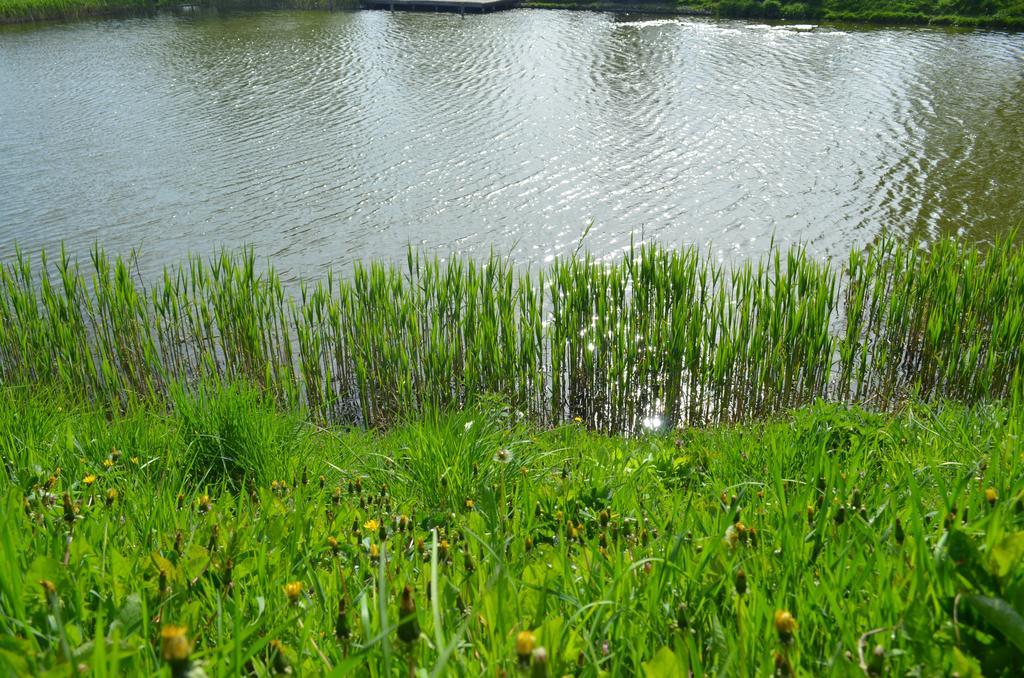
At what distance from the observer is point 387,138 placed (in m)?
13.8

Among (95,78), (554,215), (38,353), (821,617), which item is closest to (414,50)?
(95,78)

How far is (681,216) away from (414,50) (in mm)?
12941

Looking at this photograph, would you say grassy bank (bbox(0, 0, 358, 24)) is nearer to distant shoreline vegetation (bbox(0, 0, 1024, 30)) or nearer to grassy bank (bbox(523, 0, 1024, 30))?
distant shoreline vegetation (bbox(0, 0, 1024, 30))

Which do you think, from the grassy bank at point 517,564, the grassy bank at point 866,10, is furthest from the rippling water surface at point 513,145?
the grassy bank at point 517,564

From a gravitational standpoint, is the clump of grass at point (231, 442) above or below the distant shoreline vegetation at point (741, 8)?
below

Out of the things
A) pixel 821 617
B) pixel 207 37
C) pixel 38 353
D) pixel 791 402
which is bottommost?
pixel 791 402

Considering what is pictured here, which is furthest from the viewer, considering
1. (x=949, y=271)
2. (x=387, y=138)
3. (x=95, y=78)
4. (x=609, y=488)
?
(x=95, y=78)

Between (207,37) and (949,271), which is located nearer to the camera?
(949,271)

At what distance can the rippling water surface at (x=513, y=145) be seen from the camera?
1034 centimetres

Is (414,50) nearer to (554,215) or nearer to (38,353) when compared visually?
(554,215)

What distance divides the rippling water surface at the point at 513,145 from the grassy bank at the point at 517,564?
4254mm

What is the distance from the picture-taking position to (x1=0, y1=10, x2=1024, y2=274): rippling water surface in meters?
10.3

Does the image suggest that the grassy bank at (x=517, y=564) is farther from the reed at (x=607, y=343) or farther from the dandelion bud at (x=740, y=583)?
A: the reed at (x=607, y=343)

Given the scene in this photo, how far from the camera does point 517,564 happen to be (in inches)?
91.7
